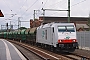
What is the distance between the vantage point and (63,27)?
84.1ft

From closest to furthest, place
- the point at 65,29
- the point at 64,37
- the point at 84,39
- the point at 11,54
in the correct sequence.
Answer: the point at 64,37 < the point at 65,29 < the point at 11,54 < the point at 84,39

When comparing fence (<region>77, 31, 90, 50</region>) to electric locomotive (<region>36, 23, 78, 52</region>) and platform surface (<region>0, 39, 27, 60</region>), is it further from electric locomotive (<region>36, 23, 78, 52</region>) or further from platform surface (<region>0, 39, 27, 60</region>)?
platform surface (<region>0, 39, 27, 60</region>)

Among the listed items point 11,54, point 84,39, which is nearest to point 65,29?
point 11,54

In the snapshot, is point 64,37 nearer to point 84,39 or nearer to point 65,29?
point 65,29

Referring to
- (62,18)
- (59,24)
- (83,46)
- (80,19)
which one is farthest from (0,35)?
(59,24)

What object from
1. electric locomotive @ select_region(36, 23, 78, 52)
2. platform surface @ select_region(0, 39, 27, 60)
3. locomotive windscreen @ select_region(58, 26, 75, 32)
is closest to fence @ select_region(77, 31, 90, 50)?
locomotive windscreen @ select_region(58, 26, 75, 32)

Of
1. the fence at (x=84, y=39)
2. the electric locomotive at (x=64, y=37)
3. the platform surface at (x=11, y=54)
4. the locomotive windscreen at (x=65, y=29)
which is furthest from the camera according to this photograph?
the fence at (x=84, y=39)

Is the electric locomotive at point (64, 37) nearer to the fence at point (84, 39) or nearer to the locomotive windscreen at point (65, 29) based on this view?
the locomotive windscreen at point (65, 29)

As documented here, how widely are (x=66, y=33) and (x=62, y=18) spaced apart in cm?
10480

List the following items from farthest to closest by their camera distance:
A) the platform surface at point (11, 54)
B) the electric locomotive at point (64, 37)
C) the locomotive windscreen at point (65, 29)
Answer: the locomotive windscreen at point (65, 29) < the electric locomotive at point (64, 37) < the platform surface at point (11, 54)

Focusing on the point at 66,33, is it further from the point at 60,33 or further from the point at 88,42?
the point at 88,42

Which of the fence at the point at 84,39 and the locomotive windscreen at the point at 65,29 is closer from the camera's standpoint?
the locomotive windscreen at the point at 65,29

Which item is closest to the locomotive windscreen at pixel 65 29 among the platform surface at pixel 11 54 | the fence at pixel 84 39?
the platform surface at pixel 11 54

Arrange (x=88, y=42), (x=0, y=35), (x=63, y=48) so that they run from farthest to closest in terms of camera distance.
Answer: (x=0, y=35), (x=88, y=42), (x=63, y=48)
